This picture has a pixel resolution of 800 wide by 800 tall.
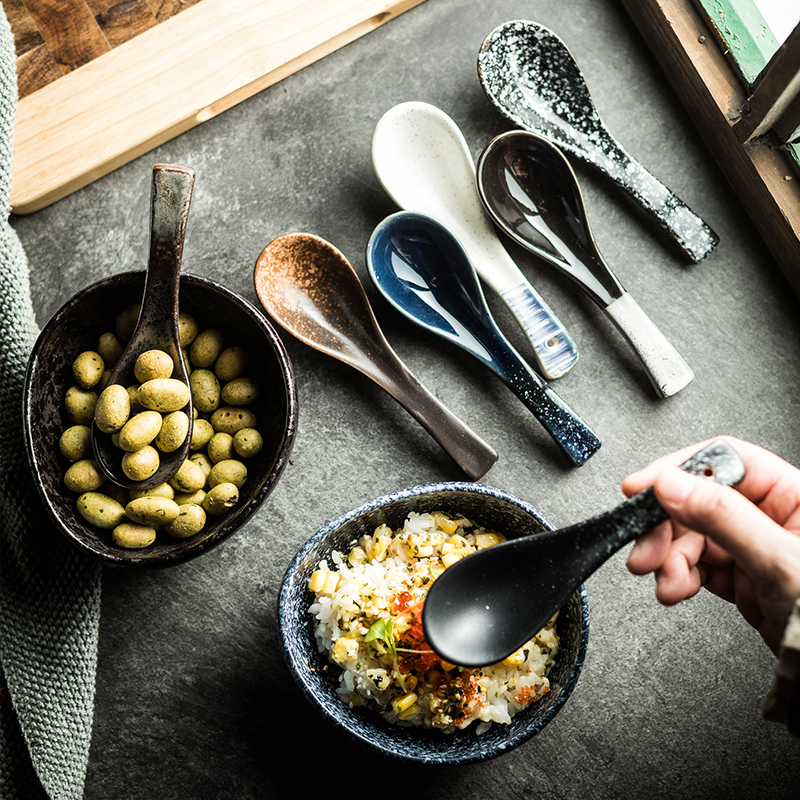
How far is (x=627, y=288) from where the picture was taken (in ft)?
4.07

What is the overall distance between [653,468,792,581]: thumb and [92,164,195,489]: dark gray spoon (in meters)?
0.64

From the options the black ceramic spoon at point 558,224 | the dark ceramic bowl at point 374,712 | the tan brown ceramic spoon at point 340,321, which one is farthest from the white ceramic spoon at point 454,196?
the dark ceramic bowl at point 374,712

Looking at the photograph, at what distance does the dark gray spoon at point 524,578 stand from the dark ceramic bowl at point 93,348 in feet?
0.97

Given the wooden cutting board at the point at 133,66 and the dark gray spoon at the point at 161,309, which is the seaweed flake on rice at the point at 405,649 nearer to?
the dark gray spoon at the point at 161,309

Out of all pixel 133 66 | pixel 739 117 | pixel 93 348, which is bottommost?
pixel 739 117

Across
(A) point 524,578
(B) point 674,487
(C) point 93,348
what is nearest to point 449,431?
(A) point 524,578

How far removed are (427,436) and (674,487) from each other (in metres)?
0.49

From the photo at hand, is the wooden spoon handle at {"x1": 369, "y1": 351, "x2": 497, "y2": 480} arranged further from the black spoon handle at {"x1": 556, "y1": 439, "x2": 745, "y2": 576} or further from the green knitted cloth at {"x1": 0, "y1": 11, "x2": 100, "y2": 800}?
the green knitted cloth at {"x1": 0, "y1": 11, "x2": 100, "y2": 800}

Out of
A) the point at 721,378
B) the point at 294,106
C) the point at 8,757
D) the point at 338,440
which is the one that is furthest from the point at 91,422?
the point at 721,378

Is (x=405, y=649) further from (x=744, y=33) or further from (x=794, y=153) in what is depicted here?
(x=744, y=33)

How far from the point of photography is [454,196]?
123 centimetres

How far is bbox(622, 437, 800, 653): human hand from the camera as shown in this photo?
0.79 metres

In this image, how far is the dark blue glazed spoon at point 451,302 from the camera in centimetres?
116

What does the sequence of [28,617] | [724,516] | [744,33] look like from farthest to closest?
[744,33] → [28,617] → [724,516]
